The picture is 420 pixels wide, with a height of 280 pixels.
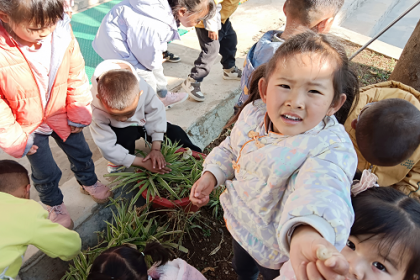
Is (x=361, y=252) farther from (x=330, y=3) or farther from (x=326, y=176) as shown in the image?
(x=330, y=3)

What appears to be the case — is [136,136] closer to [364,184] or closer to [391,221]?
[364,184]

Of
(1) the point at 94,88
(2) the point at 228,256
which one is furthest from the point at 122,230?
(1) the point at 94,88

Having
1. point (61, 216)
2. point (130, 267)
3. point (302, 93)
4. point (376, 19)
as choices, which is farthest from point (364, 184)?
point (376, 19)

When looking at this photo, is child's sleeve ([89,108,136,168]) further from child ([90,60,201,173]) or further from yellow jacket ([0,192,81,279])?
yellow jacket ([0,192,81,279])

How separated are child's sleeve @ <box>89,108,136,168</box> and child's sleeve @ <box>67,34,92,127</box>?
7.6 inches

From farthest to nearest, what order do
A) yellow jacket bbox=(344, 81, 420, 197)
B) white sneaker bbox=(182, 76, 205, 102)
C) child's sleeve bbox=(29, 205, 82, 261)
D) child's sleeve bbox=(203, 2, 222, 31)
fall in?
white sneaker bbox=(182, 76, 205, 102)
child's sleeve bbox=(203, 2, 222, 31)
yellow jacket bbox=(344, 81, 420, 197)
child's sleeve bbox=(29, 205, 82, 261)

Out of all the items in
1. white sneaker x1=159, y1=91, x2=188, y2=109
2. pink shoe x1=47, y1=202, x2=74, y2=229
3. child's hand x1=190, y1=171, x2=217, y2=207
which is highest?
child's hand x1=190, y1=171, x2=217, y2=207

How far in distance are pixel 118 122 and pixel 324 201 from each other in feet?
5.83

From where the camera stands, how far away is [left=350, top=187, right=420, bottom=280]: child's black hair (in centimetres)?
83

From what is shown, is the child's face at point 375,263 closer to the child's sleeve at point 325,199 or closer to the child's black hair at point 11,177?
the child's sleeve at point 325,199

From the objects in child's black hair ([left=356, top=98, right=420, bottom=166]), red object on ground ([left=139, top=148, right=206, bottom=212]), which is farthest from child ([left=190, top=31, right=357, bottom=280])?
red object on ground ([left=139, top=148, right=206, bottom=212])

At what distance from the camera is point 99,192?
7.08 ft

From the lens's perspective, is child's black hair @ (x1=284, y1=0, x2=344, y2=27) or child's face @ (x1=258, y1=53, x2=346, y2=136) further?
child's black hair @ (x1=284, y1=0, x2=344, y2=27)

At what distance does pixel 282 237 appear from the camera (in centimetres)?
73
